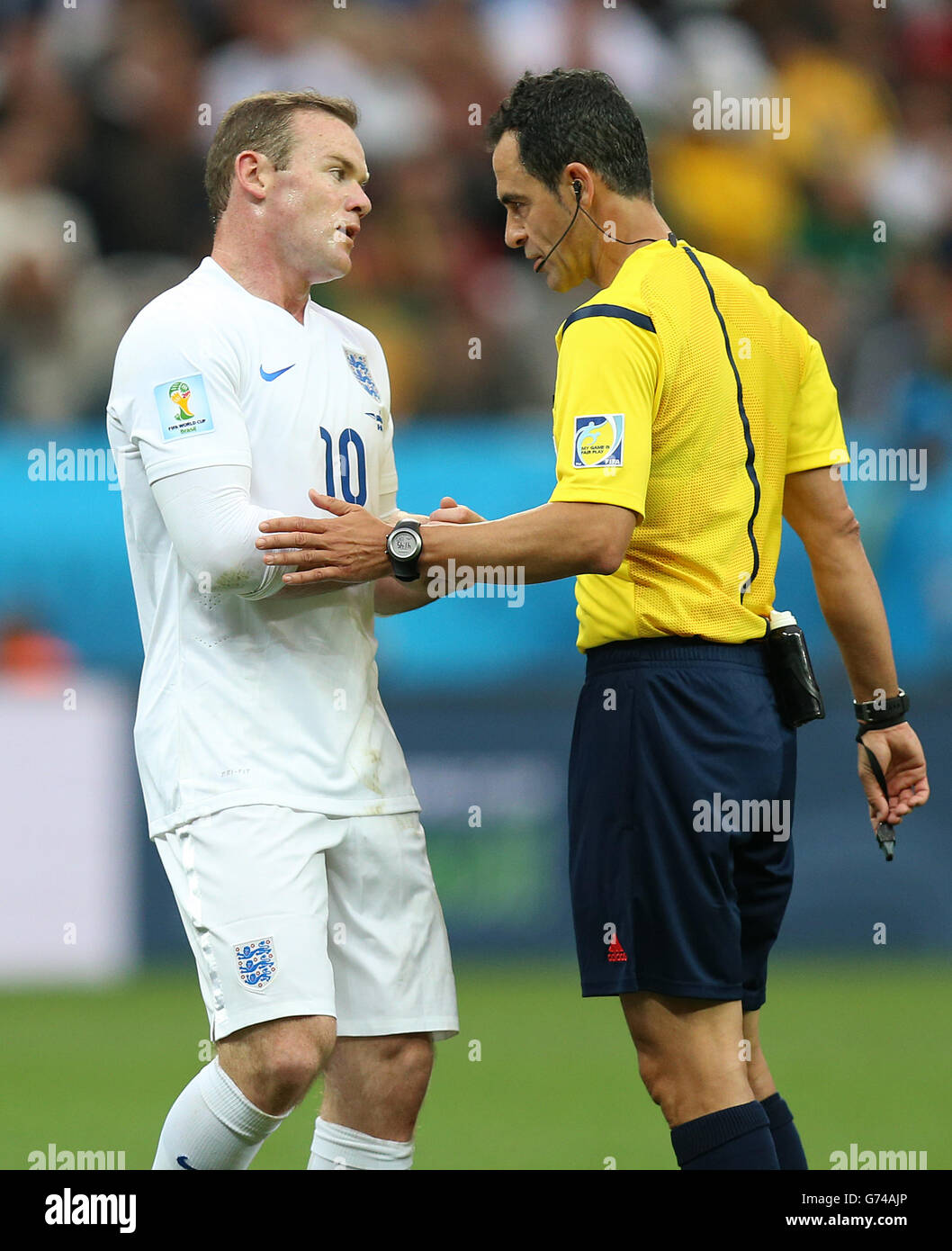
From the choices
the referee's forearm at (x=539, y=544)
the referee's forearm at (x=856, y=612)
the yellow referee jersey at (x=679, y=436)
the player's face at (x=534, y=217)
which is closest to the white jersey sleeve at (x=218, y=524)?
the referee's forearm at (x=539, y=544)

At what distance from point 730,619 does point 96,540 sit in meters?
5.27

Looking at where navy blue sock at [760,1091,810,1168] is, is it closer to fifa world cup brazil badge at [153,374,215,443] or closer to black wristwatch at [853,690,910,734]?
black wristwatch at [853,690,910,734]

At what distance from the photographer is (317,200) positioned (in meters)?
3.74

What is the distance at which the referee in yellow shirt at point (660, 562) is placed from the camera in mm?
3455

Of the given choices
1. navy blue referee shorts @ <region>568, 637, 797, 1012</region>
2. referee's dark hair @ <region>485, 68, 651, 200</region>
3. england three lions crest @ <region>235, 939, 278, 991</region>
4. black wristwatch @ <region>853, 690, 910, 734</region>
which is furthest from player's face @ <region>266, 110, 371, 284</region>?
black wristwatch @ <region>853, 690, 910, 734</region>

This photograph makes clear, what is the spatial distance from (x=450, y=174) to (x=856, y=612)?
7068mm

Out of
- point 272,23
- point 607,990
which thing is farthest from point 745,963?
point 272,23

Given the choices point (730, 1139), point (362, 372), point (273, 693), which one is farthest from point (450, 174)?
point (730, 1139)

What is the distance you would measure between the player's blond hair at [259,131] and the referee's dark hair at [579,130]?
433 mm

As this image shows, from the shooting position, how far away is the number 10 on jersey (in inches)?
145

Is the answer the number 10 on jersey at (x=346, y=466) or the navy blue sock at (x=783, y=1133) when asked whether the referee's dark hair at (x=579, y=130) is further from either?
the navy blue sock at (x=783, y=1133)

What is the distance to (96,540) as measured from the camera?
8.35 metres

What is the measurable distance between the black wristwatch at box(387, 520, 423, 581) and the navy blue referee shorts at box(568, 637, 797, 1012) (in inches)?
18.4
